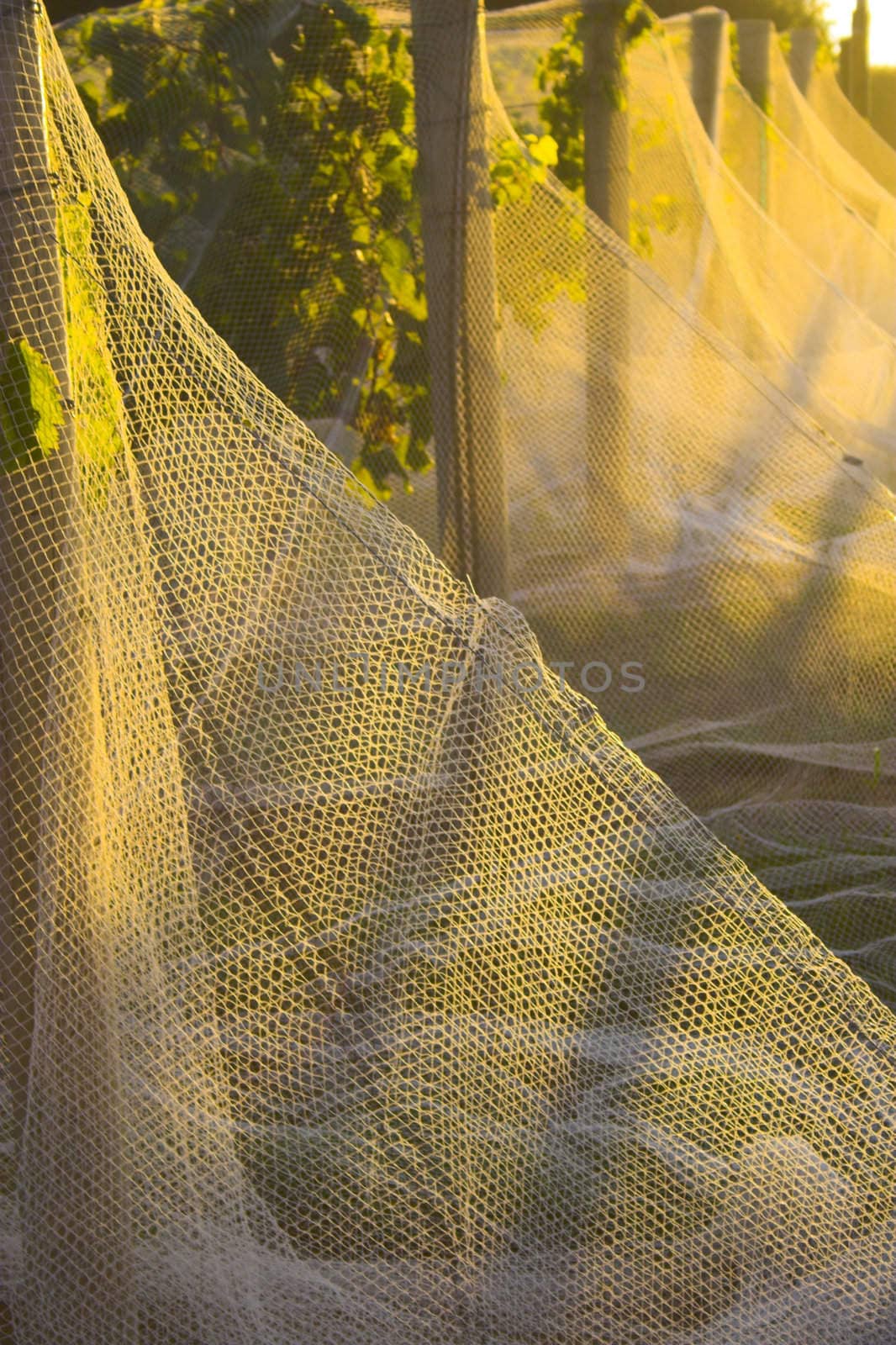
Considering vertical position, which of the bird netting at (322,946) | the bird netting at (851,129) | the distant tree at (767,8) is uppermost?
the distant tree at (767,8)

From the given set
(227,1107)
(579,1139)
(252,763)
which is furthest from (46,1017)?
(579,1139)

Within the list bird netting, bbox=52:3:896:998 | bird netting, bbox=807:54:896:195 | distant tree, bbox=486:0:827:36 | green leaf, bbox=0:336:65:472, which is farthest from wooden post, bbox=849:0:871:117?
green leaf, bbox=0:336:65:472

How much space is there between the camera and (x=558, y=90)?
187 inches

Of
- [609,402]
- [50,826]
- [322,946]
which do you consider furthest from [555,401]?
[50,826]

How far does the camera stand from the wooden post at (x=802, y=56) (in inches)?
311

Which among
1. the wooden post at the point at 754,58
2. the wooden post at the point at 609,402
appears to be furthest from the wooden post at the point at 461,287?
the wooden post at the point at 754,58

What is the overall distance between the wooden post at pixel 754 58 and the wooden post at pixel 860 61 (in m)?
3.02

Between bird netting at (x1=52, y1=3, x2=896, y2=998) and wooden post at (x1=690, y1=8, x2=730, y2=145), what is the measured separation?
204 cm

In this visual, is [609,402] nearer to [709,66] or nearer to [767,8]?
[709,66]

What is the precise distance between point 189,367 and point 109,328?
130 millimetres

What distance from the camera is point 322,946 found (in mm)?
2008

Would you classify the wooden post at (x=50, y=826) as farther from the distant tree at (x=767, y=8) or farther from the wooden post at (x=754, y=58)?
the wooden post at (x=754, y=58)

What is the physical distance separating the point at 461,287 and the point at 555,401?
A: 0.55 m

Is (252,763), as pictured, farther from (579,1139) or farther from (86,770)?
(579,1139)
